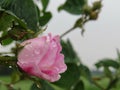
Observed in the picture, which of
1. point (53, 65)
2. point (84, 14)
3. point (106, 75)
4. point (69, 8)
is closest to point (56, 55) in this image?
point (53, 65)

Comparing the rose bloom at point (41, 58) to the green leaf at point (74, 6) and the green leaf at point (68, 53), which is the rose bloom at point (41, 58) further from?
the green leaf at point (74, 6)

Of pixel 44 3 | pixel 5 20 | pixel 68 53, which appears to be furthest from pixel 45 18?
pixel 5 20

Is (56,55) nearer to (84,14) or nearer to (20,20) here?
(20,20)

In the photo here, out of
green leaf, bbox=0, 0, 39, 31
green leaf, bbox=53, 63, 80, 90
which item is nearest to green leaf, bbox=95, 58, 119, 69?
green leaf, bbox=53, 63, 80, 90

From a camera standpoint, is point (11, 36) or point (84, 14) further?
point (84, 14)

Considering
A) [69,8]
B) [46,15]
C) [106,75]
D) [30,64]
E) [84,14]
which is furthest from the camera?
[106,75]

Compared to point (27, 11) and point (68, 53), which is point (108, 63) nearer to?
point (68, 53)
